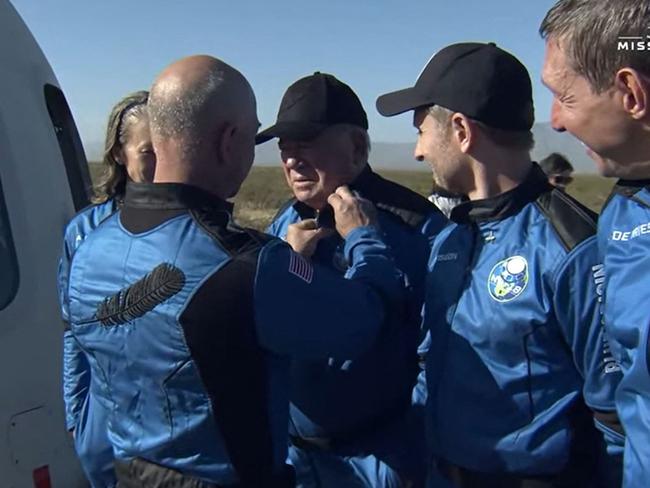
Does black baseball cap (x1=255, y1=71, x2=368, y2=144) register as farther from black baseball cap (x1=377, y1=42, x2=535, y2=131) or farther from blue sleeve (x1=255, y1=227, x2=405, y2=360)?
blue sleeve (x1=255, y1=227, x2=405, y2=360)

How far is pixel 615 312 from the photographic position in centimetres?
146

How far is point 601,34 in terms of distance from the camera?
4.82 feet

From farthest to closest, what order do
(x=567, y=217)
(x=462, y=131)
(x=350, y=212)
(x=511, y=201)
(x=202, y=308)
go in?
1. (x=350, y=212)
2. (x=462, y=131)
3. (x=511, y=201)
4. (x=567, y=217)
5. (x=202, y=308)

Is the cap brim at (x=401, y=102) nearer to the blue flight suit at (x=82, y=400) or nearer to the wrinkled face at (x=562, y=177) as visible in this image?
the blue flight suit at (x=82, y=400)

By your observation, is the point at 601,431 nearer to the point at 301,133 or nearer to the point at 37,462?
the point at 301,133

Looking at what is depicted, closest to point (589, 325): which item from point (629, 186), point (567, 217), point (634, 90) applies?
point (567, 217)

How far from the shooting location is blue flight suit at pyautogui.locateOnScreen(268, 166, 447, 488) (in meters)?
2.40

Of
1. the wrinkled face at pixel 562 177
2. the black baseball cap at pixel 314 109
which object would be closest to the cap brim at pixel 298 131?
the black baseball cap at pixel 314 109

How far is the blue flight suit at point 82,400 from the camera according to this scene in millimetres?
2197

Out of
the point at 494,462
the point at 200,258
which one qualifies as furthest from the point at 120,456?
the point at 494,462

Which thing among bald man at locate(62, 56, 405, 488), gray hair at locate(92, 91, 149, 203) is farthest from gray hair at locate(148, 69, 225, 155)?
gray hair at locate(92, 91, 149, 203)

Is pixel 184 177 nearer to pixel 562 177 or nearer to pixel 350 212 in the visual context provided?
pixel 350 212

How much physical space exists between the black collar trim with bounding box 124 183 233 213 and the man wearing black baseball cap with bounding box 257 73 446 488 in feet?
1.62

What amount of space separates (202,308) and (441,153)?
881 mm
